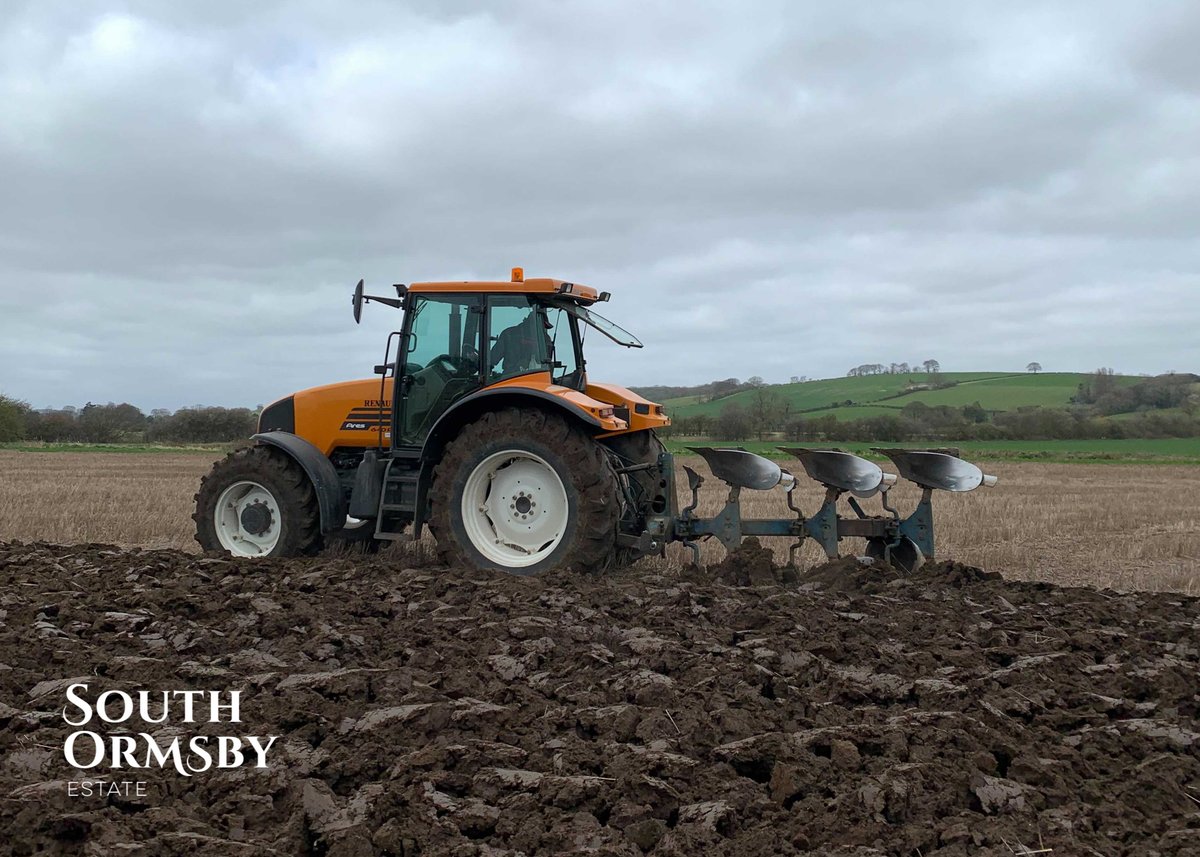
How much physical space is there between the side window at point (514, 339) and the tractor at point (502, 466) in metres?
0.01

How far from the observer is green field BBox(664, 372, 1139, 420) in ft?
168

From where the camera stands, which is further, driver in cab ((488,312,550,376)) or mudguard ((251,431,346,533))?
mudguard ((251,431,346,533))

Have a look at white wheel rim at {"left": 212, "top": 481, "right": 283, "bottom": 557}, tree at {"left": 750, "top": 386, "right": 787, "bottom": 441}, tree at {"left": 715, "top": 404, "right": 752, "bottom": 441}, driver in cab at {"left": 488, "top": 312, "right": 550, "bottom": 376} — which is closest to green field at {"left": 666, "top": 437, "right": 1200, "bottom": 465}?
tree at {"left": 715, "top": 404, "right": 752, "bottom": 441}

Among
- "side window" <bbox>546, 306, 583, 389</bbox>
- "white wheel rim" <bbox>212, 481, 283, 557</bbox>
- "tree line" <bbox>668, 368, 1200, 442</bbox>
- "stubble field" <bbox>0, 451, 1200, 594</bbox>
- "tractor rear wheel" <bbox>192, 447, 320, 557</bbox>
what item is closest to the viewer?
"side window" <bbox>546, 306, 583, 389</bbox>

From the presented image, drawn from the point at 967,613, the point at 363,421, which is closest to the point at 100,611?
the point at 363,421

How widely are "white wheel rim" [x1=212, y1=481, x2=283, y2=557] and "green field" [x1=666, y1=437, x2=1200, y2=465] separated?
2119 cm

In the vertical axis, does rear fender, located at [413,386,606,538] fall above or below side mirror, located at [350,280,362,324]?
below

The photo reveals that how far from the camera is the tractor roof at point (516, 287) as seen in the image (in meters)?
7.38

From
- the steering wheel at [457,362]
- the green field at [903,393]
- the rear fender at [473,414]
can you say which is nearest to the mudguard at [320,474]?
the rear fender at [473,414]

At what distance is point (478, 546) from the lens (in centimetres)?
705

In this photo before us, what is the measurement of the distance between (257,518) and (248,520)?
0.28ft

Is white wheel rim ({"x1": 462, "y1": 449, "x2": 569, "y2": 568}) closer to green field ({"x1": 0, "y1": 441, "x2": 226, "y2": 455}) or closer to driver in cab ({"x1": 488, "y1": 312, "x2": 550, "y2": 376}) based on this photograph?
driver in cab ({"x1": 488, "y1": 312, "x2": 550, "y2": 376})

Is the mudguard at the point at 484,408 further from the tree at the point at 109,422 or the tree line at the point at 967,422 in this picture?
the tree at the point at 109,422

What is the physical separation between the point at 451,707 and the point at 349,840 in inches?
38.9
